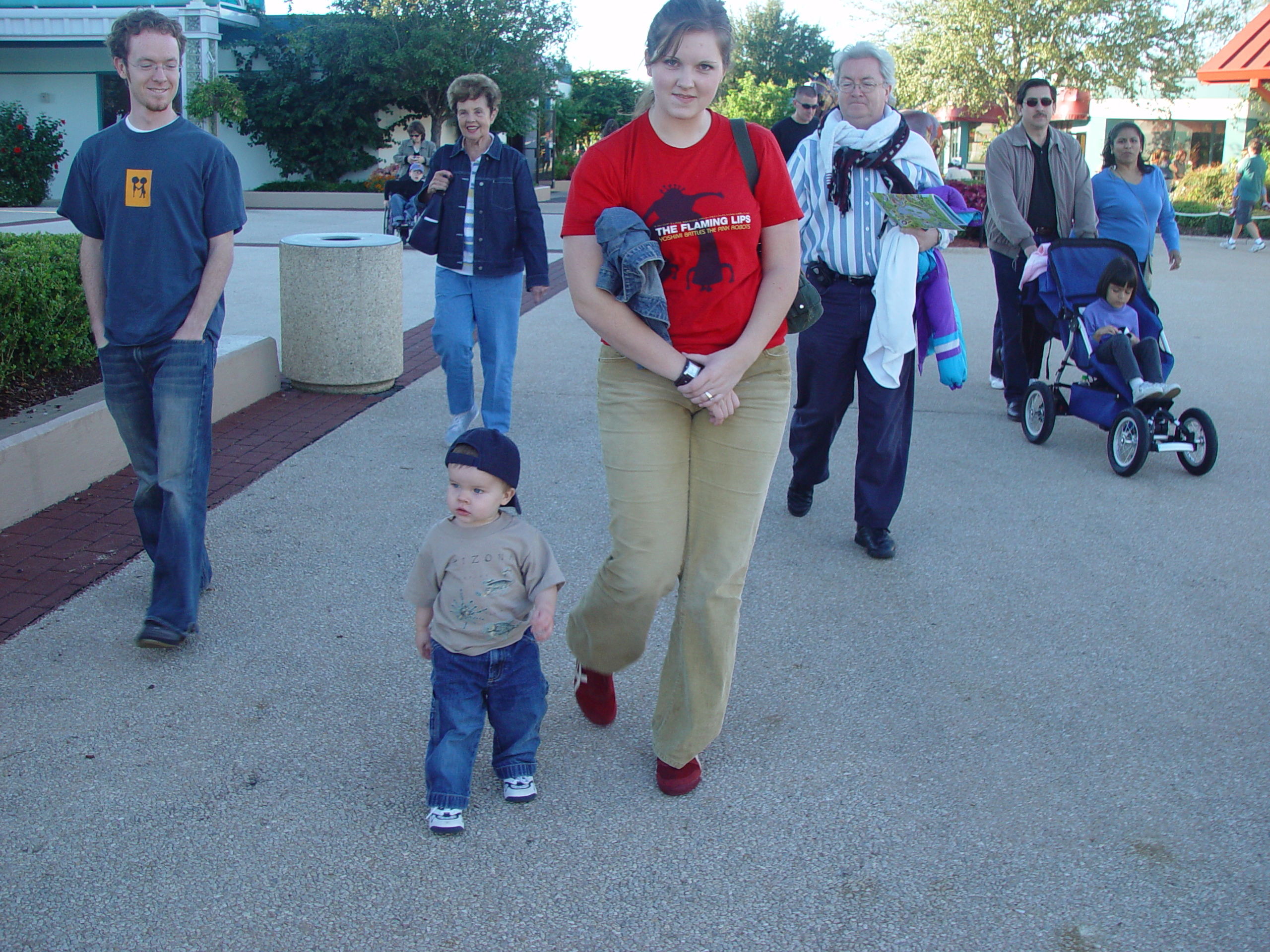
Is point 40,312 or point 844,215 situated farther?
point 40,312

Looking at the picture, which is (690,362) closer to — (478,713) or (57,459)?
(478,713)

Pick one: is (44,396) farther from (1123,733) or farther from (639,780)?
(1123,733)

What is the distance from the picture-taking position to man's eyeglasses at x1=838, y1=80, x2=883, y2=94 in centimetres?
459

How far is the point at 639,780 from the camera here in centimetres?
321

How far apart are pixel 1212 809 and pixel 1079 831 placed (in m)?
0.43

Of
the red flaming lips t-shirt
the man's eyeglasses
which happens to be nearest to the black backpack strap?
the red flaming lips t-shirt

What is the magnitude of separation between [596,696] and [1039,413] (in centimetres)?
445

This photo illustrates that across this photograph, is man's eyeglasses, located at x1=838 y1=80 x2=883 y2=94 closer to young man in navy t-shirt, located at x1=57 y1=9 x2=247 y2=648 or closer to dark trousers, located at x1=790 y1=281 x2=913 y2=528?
dark trousers, located at x1=790 y1=281 x2=913 y2=528

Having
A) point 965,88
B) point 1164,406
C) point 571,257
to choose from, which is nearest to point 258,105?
point 965,88

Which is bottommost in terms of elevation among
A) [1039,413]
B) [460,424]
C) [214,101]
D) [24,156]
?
[460,424]

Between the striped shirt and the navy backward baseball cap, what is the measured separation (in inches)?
92.4

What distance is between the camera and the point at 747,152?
9.53 feet

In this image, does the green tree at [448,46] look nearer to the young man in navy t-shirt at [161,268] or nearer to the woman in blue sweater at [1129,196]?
the woman in blue sweater at [1129,196]

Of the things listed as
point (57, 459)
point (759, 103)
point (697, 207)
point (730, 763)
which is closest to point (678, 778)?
point (730, 763)
